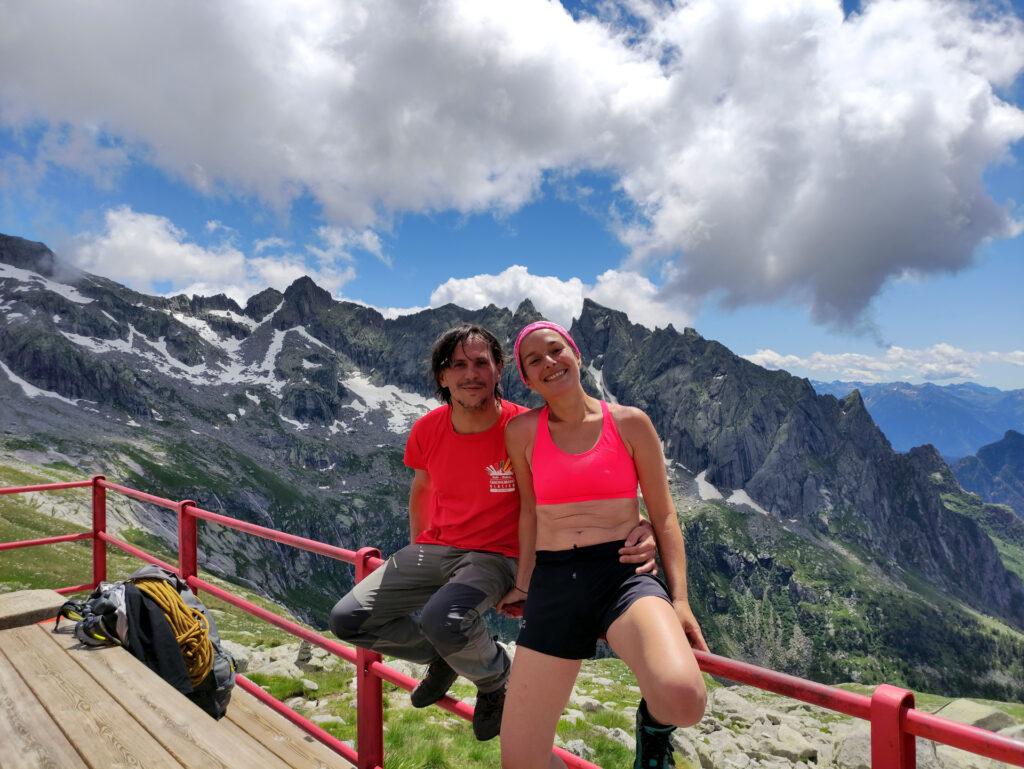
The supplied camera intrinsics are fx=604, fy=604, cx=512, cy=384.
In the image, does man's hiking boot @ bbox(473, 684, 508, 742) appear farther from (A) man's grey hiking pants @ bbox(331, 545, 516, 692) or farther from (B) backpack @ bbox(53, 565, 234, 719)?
(B) backpack @ bbox(53, 565, 234, 719)

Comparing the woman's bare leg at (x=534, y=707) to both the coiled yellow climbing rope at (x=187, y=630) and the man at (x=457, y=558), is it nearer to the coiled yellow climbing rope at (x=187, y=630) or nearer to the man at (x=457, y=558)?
the man at (x=457, y=558)

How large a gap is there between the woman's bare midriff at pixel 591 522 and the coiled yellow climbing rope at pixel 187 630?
4484mm

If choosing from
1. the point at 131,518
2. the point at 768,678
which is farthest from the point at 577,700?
the point at 131,518

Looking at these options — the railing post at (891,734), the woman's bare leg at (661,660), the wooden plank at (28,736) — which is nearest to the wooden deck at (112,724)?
the wooden plank at (28,736)

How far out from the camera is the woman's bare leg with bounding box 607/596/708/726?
12.6 feet

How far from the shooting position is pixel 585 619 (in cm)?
470

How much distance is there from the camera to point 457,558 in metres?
6.02

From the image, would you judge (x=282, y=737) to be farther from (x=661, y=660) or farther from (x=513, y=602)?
(x=661, y=660)

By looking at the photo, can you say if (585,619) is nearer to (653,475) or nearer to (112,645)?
(653,475)

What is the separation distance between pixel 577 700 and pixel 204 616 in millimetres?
14533

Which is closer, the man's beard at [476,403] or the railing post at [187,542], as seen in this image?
the man's beard at [476,403]

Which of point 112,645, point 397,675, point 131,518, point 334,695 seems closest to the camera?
point 397,675

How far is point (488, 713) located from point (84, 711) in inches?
140

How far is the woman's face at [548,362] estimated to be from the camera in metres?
5.49
